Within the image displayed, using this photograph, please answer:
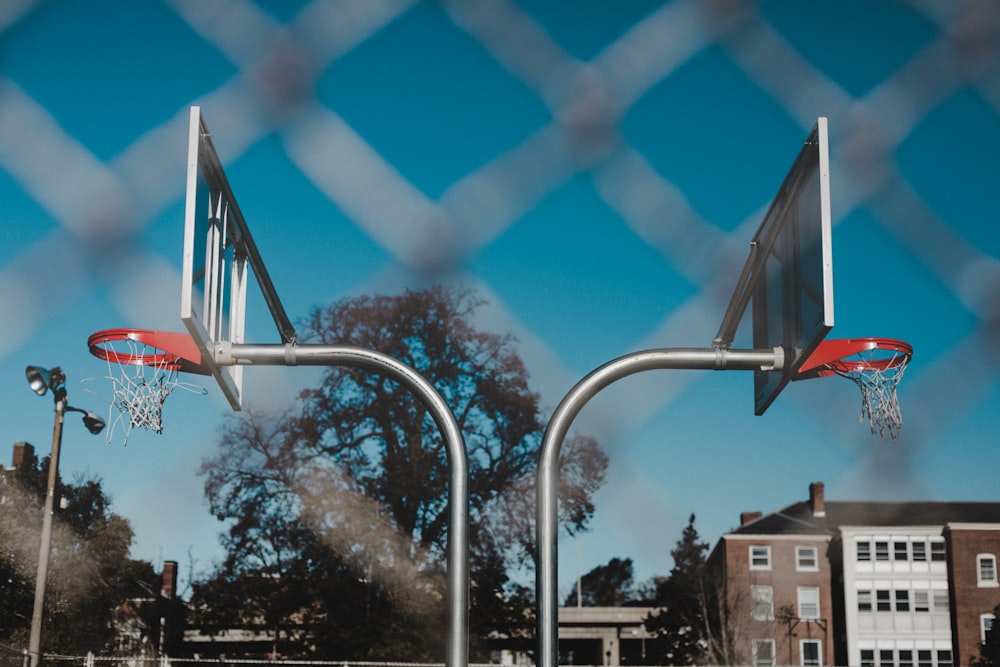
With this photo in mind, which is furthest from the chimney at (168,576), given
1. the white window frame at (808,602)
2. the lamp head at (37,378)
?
the white window frame at (808,602)

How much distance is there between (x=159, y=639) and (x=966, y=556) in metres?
31.6

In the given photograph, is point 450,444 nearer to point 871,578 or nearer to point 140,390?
point 140,390

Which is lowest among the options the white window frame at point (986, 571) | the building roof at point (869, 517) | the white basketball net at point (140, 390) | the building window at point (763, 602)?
the building window at point (763, 602)

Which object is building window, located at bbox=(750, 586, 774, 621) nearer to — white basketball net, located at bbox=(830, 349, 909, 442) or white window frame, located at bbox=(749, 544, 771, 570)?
white window frame, located at bbox=(749, 544, 771, 570)

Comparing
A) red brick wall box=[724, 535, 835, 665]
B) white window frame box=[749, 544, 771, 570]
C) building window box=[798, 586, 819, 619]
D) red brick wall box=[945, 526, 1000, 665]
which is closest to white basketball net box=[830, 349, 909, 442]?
red brick wall box=[724, 535, 835, 665]

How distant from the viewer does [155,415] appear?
4758 millimetres

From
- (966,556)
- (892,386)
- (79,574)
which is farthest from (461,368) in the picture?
(966,556)

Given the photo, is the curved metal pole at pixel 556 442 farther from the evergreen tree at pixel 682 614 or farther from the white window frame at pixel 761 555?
the white window frame at pixel 761 555

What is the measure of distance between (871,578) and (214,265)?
4566 cm

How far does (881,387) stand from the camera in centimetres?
506

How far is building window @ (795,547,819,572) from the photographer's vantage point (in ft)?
149

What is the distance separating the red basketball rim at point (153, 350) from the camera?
4297 millimetres

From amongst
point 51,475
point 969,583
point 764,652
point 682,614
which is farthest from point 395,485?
point 969,583

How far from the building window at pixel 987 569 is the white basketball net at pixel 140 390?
Answer: 44.6m
